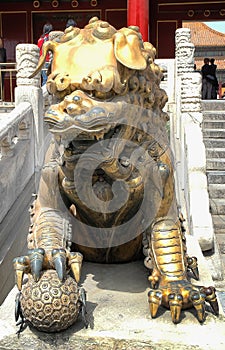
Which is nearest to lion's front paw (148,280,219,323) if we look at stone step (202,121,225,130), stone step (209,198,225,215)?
stone step (209,198,225,215)

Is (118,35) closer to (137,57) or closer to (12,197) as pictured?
(137,57)

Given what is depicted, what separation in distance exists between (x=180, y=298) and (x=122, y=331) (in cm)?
24

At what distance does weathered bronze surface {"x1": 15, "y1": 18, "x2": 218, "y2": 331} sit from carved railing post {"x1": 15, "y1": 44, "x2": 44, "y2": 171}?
3224mm

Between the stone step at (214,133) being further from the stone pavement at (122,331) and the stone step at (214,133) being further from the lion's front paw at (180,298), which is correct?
the lion's front paw at (180,298)

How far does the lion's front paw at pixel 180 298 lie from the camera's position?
5.41ft

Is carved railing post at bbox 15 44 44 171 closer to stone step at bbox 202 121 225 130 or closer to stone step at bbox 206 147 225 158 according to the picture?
stone step at bbox 206 147 225 158

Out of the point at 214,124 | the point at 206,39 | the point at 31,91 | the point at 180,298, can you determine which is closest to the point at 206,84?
the point at 214,124

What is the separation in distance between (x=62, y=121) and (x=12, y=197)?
3.07 metres

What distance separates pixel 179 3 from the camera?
38.1ft

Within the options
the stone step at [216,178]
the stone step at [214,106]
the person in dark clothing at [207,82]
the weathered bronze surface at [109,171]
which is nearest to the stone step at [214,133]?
the stone step at [214,106]

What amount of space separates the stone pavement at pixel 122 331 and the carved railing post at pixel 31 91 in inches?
135

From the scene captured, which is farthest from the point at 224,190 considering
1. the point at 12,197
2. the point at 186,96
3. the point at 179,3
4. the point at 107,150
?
the point at 179,3

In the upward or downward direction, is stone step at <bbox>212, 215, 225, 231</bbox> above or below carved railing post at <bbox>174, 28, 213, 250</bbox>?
below

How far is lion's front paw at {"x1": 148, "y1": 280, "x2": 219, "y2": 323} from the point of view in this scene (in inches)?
64.9
